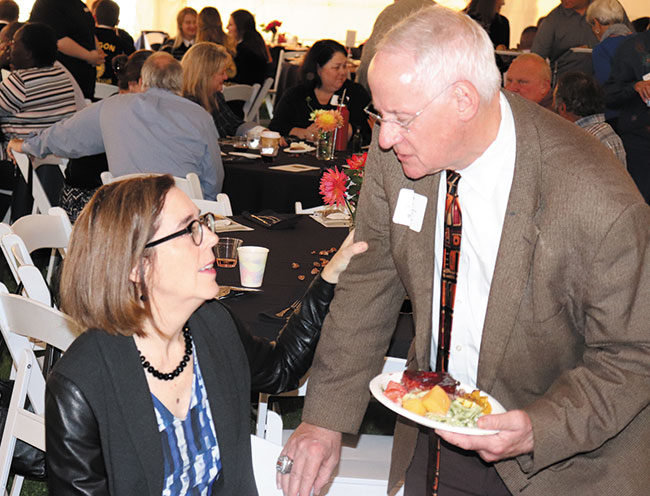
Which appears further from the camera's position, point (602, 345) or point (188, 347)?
point (188, 347)

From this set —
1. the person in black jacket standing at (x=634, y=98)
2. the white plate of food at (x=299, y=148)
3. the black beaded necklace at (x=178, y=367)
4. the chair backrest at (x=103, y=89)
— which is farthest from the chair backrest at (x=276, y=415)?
the chair backrest at (x=103, y=89)

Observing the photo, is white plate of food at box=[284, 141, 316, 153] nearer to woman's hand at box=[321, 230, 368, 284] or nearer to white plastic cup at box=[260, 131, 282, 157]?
white plastic cup at box=[260, 131, 282, 157]

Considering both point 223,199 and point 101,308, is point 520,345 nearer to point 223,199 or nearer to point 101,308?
point 101,308

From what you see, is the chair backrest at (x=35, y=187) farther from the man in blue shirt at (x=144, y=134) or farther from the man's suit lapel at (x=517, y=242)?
the man's suit lapel at (x=517, y=242)

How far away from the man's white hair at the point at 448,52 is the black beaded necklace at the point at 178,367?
0.78 meters

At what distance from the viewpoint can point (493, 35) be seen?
980cm

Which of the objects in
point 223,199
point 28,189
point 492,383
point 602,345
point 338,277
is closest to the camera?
point 602,345

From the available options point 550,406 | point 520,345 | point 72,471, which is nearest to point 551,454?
point 550,406

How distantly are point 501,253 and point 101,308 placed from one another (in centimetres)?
80

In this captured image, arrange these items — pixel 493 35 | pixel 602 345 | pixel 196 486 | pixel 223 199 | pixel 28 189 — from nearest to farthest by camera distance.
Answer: pixel 602 345 < pixel 196 486 < pixel 223 199 < pixel 28 189 < pixel 493 35

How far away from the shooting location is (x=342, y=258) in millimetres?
1890

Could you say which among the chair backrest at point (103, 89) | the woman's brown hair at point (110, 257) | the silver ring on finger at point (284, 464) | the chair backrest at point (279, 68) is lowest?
the chair backrest at point (279, 68)

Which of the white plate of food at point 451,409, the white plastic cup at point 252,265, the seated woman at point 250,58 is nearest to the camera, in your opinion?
the white plate of food at point 451,409

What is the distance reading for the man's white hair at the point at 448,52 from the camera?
4.85 feet
